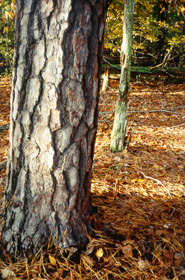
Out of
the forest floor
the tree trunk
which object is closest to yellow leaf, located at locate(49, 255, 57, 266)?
the forest floor

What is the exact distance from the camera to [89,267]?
4.59ft

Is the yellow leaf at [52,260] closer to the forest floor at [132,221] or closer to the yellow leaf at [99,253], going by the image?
the forest floor at [132,221]

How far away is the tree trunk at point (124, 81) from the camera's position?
3049 mm

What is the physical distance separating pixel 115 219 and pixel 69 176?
77 centimetres

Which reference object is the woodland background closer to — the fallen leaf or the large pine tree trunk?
the fallen leaf

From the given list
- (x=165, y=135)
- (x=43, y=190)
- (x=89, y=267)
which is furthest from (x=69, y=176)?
(x=165, y=135)

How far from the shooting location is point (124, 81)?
3281mm

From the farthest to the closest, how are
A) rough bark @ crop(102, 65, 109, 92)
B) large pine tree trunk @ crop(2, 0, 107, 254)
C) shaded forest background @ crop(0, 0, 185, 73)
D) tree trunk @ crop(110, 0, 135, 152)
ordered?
rough bark @ crop(102, 65, 109, 92), shaded forest background @ crop(0, 0, 185, 73), tree trunk @ crop(110, 0, 135, 152), large pine tree trunk @ crop(2, 0, 107, 254)

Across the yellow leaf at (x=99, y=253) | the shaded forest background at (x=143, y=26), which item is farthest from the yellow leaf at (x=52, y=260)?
the shaded forest background at (x=143, y=26)

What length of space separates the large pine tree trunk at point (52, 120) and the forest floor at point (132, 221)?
140 mm

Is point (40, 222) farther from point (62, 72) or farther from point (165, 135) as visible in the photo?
point (165, 135)

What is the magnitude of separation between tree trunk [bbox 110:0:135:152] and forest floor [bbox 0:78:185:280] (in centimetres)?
23

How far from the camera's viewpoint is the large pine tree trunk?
1.20 meters

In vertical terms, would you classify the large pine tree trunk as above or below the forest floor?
above
